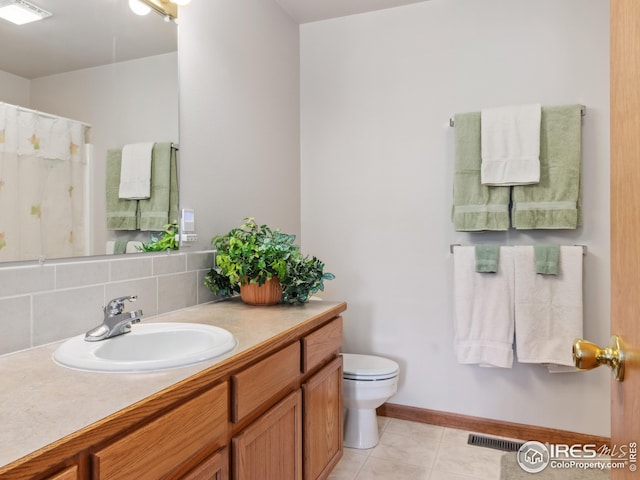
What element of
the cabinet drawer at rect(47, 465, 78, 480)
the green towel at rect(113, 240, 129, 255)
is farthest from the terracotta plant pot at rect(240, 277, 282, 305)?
the cabinet drawer at rect(47, 465, 78, 480)

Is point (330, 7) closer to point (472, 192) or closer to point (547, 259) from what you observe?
point (472, 192)

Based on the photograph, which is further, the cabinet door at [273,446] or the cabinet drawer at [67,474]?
the cabinet door at [273,446]

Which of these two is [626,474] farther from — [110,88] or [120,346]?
[110,88]

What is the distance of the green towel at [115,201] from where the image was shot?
4.91 feet

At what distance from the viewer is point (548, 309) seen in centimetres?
218

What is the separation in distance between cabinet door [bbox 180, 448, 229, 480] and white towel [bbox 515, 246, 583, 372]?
1708mm

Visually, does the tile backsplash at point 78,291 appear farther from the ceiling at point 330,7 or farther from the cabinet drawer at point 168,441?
the ceiling at point 330,7

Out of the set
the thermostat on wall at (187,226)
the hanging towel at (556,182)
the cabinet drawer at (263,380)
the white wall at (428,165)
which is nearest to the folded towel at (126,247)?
the thermostat on wall at (187,226)

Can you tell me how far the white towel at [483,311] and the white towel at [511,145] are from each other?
39 centimetres

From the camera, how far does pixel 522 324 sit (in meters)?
2.21

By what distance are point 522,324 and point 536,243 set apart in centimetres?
44

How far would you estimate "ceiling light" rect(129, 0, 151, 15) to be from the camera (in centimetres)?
164

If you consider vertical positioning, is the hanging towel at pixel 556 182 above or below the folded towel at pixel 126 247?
above

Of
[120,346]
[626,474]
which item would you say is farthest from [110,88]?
[626,474]
